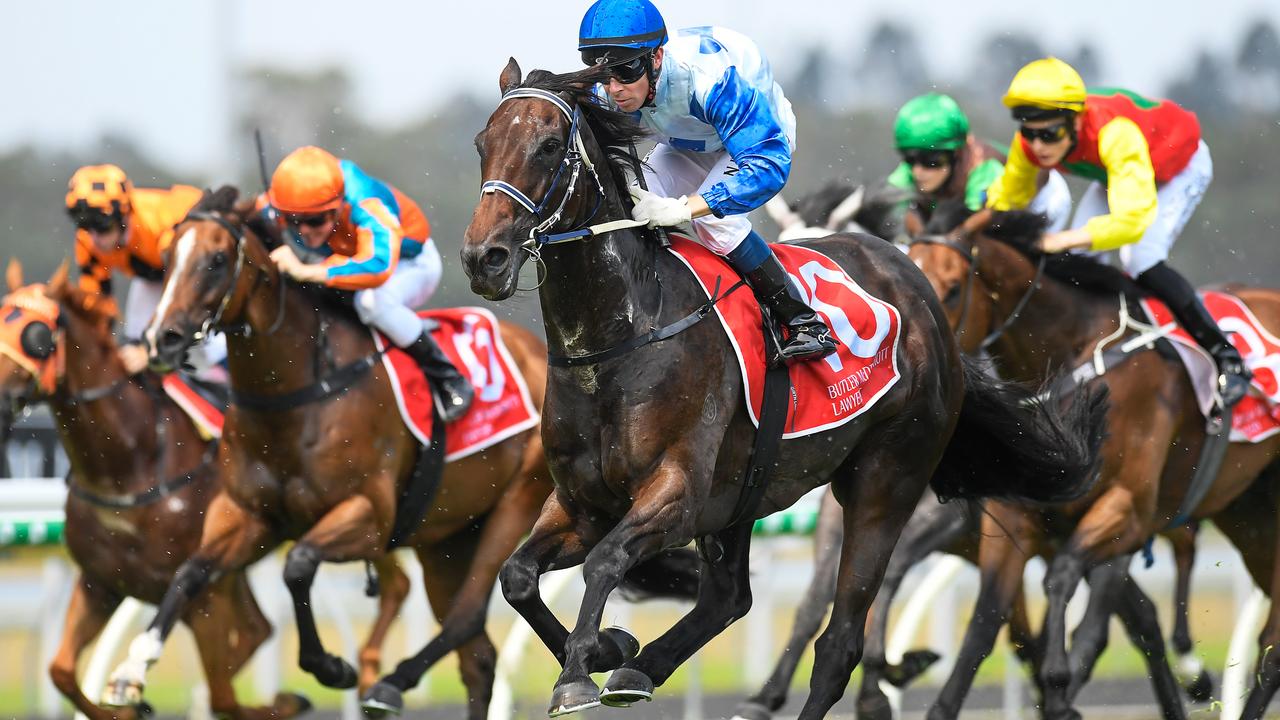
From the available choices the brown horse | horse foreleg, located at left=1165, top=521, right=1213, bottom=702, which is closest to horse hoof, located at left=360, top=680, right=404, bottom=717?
the brown horse

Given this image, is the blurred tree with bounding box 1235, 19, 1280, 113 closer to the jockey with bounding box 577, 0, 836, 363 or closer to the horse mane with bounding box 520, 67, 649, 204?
the jockey with bounding box 577, 0, 836, 363

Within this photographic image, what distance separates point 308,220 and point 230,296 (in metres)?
0.53

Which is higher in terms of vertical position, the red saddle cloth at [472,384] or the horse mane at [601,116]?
the horse mane at [601,116]

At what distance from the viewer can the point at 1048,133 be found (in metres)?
5.77

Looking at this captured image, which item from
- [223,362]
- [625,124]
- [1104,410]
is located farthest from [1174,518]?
[223,362]

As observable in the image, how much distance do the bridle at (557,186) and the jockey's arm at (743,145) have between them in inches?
10.0

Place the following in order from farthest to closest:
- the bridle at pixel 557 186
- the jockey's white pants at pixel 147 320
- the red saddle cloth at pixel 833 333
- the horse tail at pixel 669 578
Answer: the jockey's white pants at pixel 147 320 → the horse tail at pixel 669 578 → the red saddle cloth at pixel 833 333 → the bridle at pixel 557 186

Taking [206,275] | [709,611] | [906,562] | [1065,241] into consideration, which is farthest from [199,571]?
[1065,241]

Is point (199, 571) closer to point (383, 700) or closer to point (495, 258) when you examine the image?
point (383, 700)

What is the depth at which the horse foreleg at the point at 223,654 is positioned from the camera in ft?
18.8

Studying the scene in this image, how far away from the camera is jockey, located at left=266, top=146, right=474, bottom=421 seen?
19.0 ft

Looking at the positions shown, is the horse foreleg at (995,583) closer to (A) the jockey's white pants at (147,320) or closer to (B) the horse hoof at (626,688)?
(B) the horse hoof at (626,688)

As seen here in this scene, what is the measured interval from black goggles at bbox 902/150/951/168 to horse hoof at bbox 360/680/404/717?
2703 millimetres

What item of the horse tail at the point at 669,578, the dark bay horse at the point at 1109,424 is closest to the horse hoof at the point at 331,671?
the horse tail at the point at 669,578
